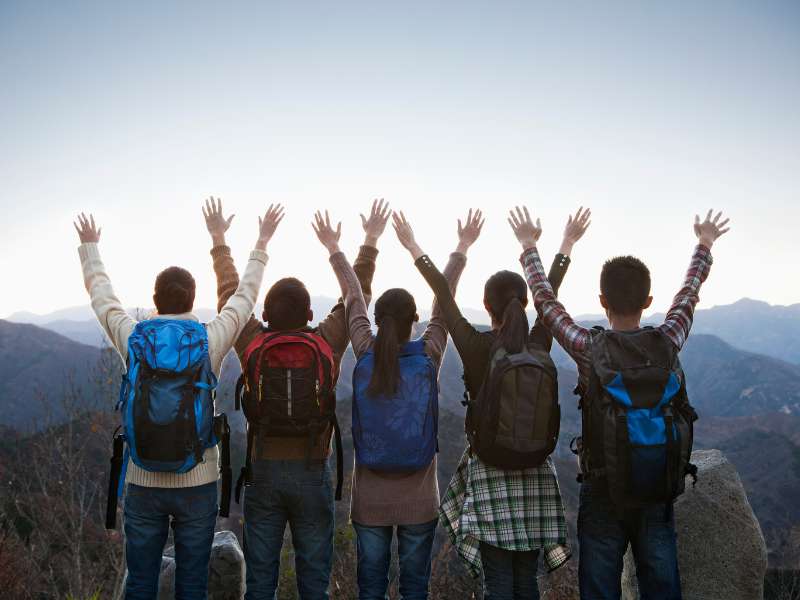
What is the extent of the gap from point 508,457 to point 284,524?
1401 mm

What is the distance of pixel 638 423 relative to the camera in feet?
8.84

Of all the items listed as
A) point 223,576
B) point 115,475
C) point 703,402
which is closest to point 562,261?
point 115,475

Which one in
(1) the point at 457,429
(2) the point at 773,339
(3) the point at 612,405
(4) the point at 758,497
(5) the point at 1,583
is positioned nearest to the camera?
(3) the point at 612,405

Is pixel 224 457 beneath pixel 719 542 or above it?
above

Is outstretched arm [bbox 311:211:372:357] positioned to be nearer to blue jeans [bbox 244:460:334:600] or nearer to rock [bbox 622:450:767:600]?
blue jeans [bbox 244:460:334:600]

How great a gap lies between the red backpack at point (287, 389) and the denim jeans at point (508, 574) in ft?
3.20

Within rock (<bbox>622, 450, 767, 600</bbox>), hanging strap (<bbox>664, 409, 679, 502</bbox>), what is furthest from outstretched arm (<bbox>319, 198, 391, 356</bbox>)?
rock (<bbox>622, 450, 767, 600</bbox>)

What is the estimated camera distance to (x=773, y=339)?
636 ft

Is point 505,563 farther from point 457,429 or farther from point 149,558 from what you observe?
point 457,429

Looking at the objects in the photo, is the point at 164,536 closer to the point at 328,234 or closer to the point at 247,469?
the point at 247,469

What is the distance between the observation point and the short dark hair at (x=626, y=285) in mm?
3020

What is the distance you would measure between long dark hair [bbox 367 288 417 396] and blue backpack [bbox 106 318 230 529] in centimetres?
101

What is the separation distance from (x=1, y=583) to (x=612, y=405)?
15.0 metres

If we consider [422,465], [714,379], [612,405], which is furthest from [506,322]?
[714,379]
